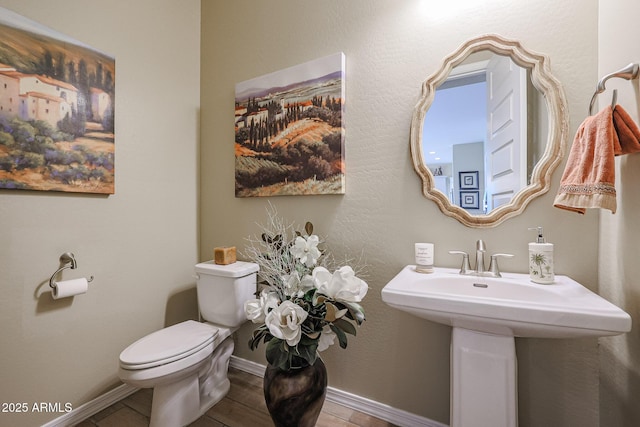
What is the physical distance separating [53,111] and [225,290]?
1.25 metres

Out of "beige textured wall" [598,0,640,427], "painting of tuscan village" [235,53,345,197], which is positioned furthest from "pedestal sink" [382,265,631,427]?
"painting of tuscan village" [235,53,345,197]

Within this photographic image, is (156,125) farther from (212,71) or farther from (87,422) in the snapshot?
(87,422)

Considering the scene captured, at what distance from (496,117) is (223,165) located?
171 centimetres

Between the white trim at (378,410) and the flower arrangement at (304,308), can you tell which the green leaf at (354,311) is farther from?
the white trim at (378,410)

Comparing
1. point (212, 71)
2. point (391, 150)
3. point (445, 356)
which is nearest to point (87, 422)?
point (445, 356)

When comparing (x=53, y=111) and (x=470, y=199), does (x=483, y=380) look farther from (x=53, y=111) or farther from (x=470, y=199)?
(x=53, y=111)

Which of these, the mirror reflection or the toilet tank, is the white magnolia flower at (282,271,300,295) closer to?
the toilet tank

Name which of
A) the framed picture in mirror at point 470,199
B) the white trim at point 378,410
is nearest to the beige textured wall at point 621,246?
the framed picture in mirror at point 470,199

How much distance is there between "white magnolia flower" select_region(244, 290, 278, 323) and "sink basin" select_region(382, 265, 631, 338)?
1.54 ft

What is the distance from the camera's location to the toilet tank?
161 centimetres

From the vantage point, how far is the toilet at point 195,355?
123 centimetres

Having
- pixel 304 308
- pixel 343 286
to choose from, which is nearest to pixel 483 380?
pixel 343 286

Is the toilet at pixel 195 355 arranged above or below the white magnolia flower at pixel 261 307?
below

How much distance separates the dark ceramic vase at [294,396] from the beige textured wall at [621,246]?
3.70ft
